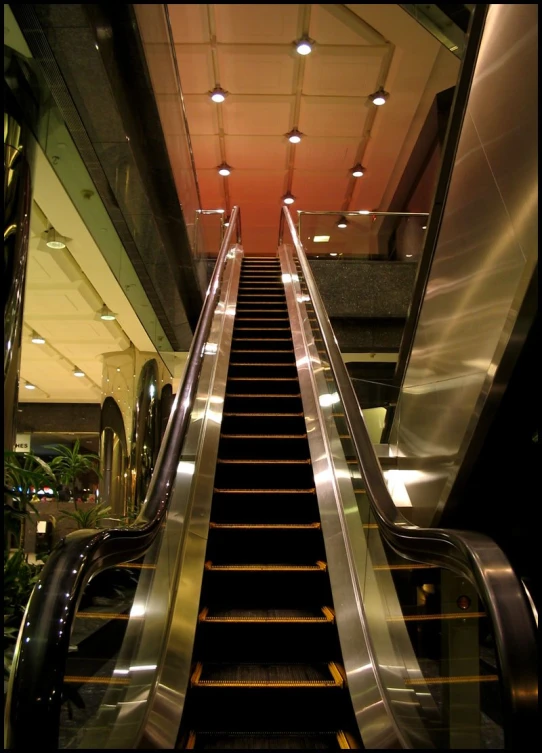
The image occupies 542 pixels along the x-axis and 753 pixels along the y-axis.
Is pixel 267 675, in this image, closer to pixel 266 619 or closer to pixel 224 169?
pixel 266 619

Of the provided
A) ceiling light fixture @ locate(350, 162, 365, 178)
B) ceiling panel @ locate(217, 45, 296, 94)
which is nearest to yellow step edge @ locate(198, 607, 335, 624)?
ceiling panel @ locate(217, 45, 296, 94)

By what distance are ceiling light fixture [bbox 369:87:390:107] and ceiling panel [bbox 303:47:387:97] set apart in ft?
0.31

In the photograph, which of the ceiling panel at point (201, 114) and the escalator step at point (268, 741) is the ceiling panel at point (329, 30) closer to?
the ceiling panel at point (201, 114)

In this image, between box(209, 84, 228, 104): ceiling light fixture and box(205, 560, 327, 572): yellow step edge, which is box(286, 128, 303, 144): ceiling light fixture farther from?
box(205, 560, 327, 572): yellow step edge

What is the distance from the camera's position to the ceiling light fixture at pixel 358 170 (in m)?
12.3

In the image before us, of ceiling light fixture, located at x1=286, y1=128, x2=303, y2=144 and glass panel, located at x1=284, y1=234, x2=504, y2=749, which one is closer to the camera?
glass panel, located at x1=284, y1=234, x2=504, y2=749

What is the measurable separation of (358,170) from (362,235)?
3346 millimetres

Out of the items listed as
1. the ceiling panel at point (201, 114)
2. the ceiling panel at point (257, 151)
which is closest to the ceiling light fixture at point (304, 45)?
the ceiling panel at point (201, 114)

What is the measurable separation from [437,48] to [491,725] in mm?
9440

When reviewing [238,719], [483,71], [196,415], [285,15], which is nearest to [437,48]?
[285,15]

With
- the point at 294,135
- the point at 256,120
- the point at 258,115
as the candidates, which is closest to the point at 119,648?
the point at 258,115

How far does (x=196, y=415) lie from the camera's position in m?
4.18

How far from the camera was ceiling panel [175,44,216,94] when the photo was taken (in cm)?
894

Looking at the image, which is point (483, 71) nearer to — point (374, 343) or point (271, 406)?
point (271, 406)
